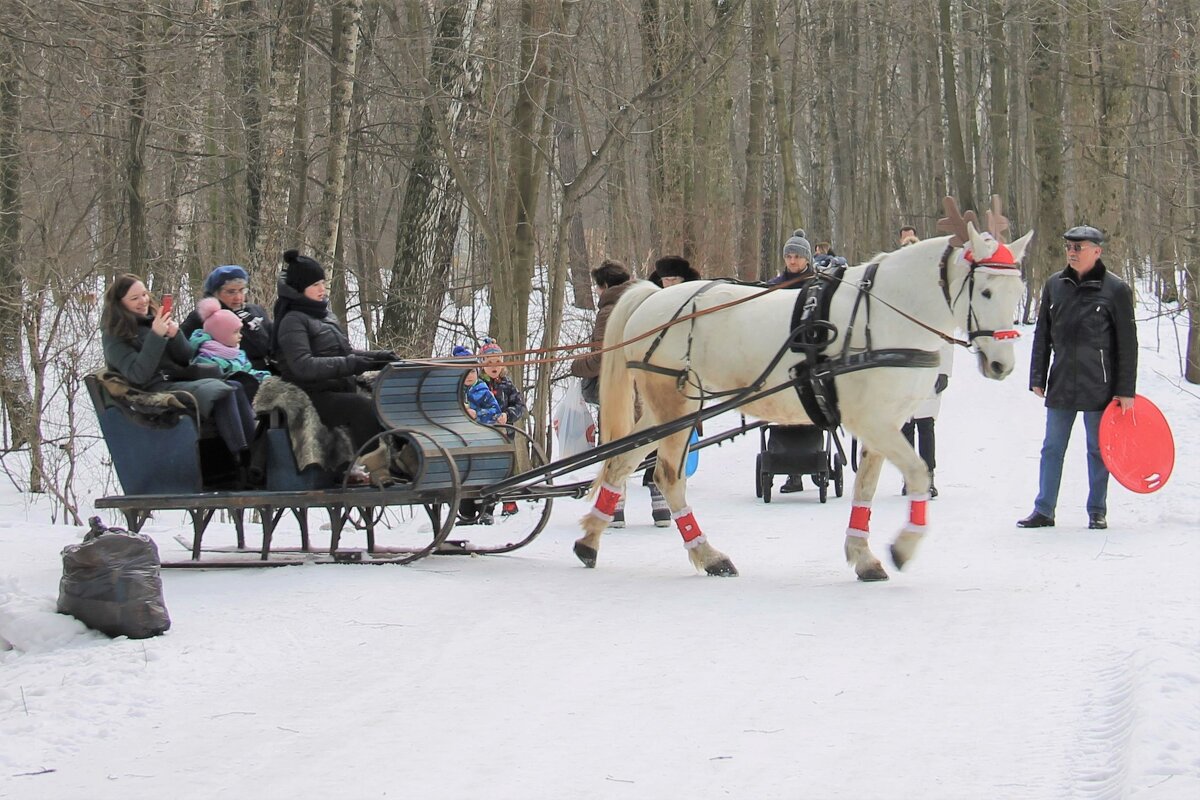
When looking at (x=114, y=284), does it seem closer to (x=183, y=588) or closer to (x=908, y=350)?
(x=183, y=588)

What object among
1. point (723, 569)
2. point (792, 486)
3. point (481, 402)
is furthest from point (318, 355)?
point (792, 486)

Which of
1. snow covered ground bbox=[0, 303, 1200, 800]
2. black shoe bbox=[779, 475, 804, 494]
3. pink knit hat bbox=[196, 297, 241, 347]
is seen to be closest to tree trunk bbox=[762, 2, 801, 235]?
black shoe bbox=[779, 475, 804, 494]

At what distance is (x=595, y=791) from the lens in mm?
4375

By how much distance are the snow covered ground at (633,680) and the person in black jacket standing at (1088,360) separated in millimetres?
621

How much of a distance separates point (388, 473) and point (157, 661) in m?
2.72

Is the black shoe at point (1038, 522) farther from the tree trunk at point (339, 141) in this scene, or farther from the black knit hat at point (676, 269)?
the tree trunk at point (339, 141)

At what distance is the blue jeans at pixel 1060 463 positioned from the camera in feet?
32.6

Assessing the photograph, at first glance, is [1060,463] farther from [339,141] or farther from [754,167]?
[754,167]

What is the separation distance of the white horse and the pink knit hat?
2365 millimetres

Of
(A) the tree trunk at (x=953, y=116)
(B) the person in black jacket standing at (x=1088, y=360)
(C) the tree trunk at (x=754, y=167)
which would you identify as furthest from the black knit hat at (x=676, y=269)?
(A) the tree trunk at (x=953, y=116)

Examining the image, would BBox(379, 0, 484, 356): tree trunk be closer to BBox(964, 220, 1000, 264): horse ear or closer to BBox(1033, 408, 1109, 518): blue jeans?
BBox(1033, 408, 1109, 518): blue jeans

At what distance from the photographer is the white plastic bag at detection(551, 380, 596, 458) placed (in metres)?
11.5

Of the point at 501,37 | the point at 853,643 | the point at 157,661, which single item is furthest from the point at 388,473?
the point at 501,37

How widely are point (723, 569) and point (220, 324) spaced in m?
3.43
